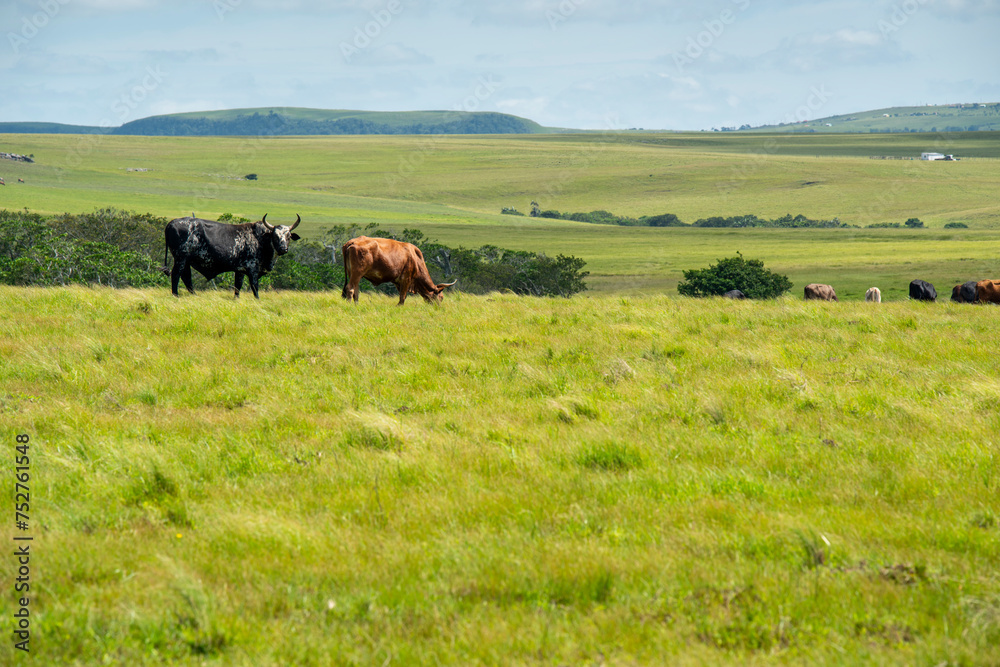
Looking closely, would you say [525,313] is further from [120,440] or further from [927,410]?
[120,440]

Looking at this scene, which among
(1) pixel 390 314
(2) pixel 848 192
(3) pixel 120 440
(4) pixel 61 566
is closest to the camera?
(4) pixel 61 566

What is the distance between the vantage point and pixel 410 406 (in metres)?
8.27

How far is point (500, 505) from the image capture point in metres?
5.55

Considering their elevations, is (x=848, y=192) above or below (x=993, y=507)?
above

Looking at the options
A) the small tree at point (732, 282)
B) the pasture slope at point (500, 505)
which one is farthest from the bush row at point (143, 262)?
the pasture slope at point (500, 505)

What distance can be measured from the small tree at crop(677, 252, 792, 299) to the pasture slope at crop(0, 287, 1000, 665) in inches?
1816

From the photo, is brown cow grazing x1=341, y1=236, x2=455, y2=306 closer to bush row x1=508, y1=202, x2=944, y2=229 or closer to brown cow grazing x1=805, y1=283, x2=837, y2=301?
brown cow grazing x1=805, y1=283, x2=837, y2=301

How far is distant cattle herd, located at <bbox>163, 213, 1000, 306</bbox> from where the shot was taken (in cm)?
1752

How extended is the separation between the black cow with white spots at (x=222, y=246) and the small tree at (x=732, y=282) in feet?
134

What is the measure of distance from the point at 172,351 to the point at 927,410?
8.92 metres

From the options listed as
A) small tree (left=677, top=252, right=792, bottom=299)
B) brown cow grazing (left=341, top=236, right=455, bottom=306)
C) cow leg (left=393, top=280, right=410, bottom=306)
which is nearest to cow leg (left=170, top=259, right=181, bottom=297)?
brown cow grazing (left=341, top=236, right=455, bottom=306)

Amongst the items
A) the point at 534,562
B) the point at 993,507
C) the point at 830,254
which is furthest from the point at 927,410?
the point at 830,254

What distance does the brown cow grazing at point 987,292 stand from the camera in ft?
82.2

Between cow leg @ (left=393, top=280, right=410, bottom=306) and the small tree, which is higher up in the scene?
cow leg @ (left=393, top=280, right=410, bottom=306)
